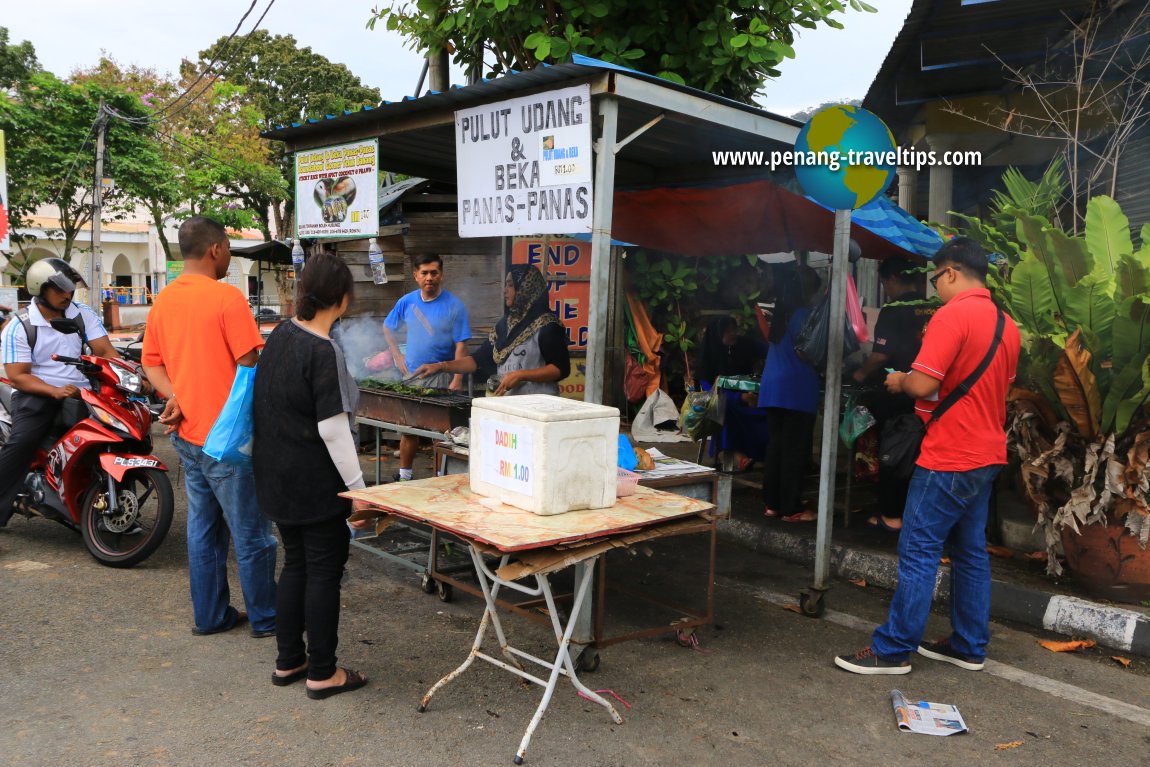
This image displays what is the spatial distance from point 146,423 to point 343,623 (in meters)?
2.08

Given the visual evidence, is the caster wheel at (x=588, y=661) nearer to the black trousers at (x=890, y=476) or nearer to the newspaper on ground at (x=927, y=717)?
the newspaper on ground at (x=927, y=717)

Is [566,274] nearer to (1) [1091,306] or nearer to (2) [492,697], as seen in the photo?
(1) [1091,306]

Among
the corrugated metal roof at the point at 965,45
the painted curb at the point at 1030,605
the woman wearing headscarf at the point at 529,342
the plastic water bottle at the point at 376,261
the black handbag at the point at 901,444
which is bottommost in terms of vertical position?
the painted curb at the point at 1030,605

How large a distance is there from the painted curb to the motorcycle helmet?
500 centimetres

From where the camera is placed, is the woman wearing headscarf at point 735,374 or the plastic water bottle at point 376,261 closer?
the plastic water bottle at point 376,261

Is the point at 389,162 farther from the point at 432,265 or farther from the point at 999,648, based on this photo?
the point at 999,648

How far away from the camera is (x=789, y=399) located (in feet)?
20.9

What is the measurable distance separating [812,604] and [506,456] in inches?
90.2

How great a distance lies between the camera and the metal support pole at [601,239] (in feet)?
13.8

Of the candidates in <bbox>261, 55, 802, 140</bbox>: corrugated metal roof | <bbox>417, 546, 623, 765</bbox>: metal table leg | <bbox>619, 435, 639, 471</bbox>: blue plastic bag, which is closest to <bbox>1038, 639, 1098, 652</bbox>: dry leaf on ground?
<bbox>619, 435, 639, 471</bbox>: blue plastic bag

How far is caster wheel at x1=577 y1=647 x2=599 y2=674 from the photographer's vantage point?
404cm

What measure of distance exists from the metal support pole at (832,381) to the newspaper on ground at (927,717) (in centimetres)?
111

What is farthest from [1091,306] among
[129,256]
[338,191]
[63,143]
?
[129,256]

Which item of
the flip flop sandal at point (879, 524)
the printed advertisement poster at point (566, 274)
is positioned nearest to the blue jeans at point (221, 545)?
the flip flop sandal at point (879, 524)
